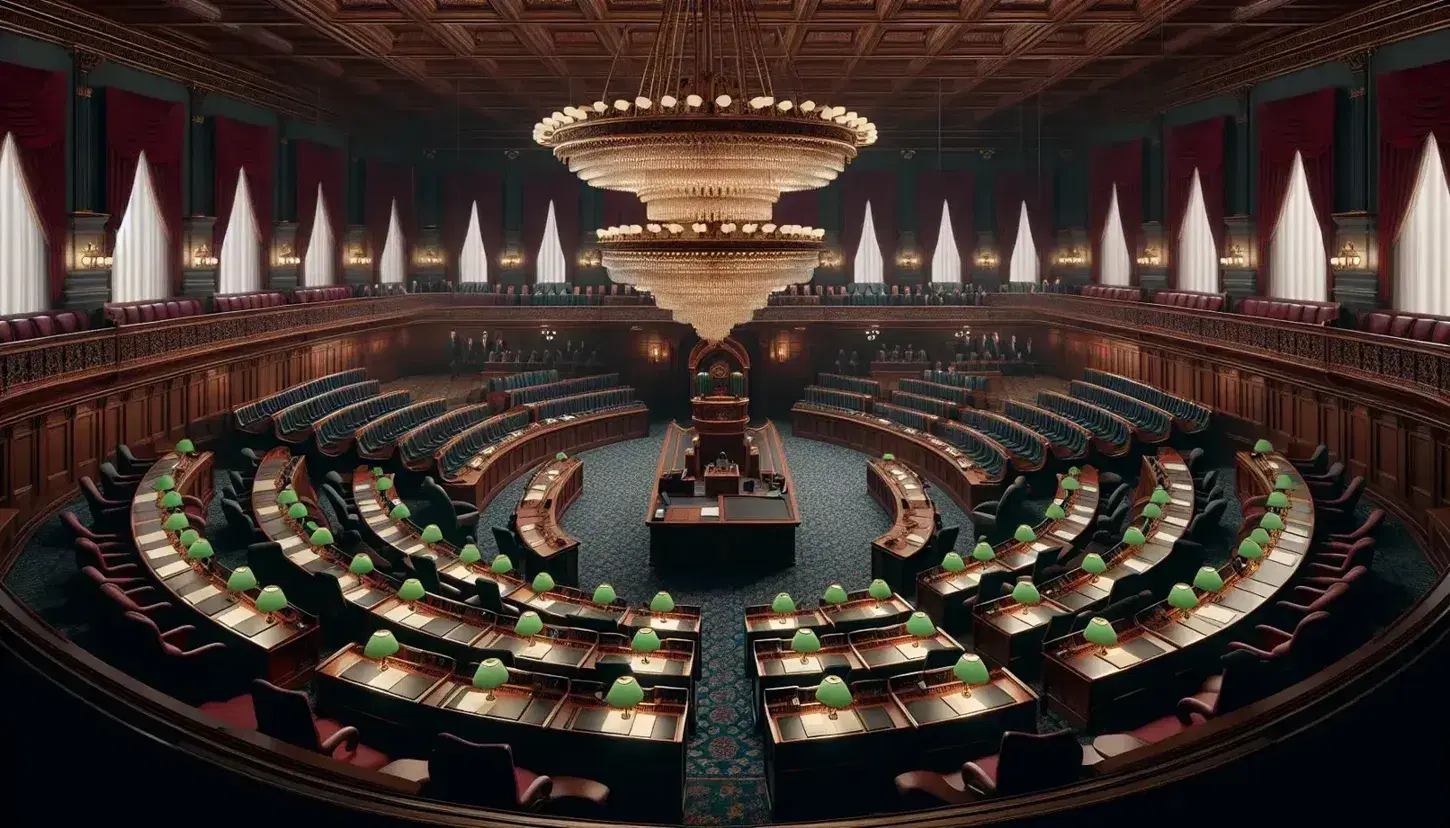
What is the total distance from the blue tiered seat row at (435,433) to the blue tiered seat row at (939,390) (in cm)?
1042

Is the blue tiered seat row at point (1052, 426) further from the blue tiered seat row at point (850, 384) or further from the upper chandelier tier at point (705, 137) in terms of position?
the upper chandelier tier at point (705, 137)

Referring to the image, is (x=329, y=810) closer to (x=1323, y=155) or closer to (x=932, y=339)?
(x=1323, y=155)

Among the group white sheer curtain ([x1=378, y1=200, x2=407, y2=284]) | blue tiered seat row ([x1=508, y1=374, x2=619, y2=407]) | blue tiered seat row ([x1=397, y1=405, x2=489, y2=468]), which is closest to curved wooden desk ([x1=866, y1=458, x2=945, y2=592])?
blue tiered seat row ([x1=397, y1=405, x2=489, y2=468])

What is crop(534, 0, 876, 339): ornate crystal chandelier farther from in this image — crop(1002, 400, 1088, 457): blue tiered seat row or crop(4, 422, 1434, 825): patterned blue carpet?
crop(1002, 400, 1088, 457): blue tiered seat row

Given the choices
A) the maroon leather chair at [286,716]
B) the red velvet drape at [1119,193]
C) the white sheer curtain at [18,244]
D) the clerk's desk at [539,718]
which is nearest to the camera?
the maroon leather chair at [286,716]

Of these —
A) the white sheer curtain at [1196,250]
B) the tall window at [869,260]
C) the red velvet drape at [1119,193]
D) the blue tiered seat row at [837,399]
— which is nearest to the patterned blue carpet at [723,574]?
the blue tiered seat row at [837,399]

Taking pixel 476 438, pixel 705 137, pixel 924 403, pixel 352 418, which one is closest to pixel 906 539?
pixel 705 137

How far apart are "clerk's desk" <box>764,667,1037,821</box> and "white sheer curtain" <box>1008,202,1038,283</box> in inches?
927

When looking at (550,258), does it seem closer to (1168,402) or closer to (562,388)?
(562,388)

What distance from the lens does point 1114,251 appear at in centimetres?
2603

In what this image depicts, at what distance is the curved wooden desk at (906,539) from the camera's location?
13.2 metres

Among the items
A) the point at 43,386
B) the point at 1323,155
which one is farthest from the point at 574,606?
the point at 1323,155

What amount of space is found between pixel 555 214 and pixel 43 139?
16.8m

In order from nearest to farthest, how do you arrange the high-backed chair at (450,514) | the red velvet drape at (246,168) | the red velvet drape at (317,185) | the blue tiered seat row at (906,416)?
the high-backed chair at (450,514)
the red velvet drape at (246,168)
the blue tiered seat row at (906,416)
the red velvet drape at (317,185)
